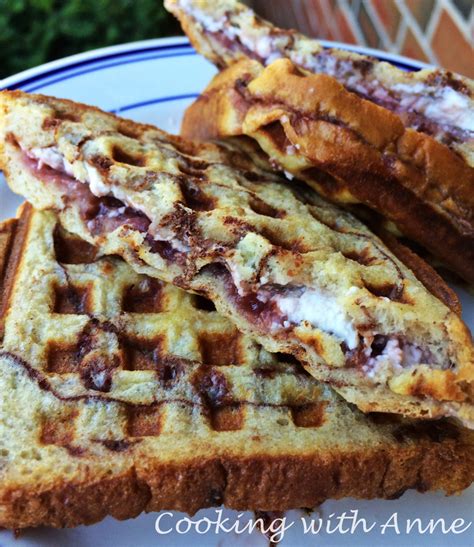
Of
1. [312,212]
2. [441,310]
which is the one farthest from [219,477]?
[312,212]

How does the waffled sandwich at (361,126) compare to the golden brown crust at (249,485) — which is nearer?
the golden brown crust at (249,485)

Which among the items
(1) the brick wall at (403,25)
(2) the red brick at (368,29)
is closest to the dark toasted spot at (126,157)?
(1) the brick wall at (403,25)

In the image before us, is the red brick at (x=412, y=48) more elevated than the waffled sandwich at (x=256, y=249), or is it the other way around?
the red brick at (x=412, y=48)

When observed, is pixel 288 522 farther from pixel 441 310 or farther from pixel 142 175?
pixel 142 175

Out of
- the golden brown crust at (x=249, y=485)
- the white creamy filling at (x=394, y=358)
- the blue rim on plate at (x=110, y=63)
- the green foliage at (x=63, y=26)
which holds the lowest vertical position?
the golden brown crust at (x=249, y=485)

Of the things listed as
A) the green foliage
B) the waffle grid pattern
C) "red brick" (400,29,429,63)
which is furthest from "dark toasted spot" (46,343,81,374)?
the green foliage

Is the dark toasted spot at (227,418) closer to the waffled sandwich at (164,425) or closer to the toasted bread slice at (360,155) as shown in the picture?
the waffled sandwich at (164,425)

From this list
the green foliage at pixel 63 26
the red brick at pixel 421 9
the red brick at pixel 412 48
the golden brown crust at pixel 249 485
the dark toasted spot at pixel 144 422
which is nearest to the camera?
the golden brown crust at pixel 249 485

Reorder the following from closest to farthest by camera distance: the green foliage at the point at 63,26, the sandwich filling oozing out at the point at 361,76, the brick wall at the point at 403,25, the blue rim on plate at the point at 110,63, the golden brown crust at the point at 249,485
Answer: the golden brown crust at the point at 249,485, the sandwich filling oozing out at the point at 361,76, the blue rim on plate at the point at 110,63, the brick wall at the point at 403,25, the green foliage at the point at 63,26
